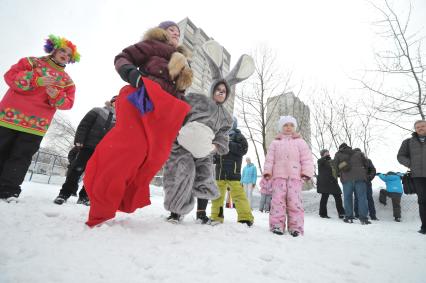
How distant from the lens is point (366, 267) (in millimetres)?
1661

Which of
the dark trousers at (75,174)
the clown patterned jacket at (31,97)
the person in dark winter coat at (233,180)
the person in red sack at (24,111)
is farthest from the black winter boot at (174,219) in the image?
the clown patterned jacket at (31,97)

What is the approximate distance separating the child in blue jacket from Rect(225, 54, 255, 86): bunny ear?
5841mm

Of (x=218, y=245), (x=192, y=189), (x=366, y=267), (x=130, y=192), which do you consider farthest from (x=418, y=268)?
(x=130, y=192)

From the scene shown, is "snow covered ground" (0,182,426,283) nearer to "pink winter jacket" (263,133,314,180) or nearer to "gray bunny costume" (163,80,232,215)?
"gray bunny costume" (163,80,232,215)

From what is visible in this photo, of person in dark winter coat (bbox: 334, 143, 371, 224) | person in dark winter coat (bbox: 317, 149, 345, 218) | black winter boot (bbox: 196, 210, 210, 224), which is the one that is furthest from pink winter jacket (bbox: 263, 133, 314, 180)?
person in dark winter coat (bbox: 317, 149, 345, 218)

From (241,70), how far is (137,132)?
6.16ft

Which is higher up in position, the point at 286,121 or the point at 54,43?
the point at 54,43

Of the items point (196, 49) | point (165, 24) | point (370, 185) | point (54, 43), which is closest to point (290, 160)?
point (165, 24)

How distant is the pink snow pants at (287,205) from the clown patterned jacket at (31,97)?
286cm

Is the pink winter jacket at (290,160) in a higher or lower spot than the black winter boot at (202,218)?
higher

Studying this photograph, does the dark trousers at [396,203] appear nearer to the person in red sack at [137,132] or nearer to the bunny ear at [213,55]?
the bunny ear at [213,55]

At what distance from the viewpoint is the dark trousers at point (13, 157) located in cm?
246

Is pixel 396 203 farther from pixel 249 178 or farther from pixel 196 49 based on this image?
pixel 196 49

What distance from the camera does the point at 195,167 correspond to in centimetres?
280
